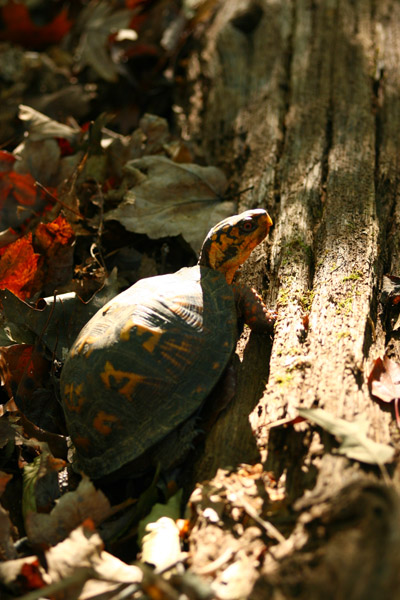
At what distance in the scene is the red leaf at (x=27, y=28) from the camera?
5406mm

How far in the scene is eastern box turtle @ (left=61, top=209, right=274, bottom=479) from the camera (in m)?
2.47

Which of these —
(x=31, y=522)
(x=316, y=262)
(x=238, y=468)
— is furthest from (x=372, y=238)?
(x=31, y=522)

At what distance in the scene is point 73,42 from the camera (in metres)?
5.67

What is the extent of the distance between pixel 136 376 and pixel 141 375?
2cm

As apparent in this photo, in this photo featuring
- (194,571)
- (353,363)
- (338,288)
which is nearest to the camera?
(194,571)

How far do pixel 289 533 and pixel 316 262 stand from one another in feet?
4.96

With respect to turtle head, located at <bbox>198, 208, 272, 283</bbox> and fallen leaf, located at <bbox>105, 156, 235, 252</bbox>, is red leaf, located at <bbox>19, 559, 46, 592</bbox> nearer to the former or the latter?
turtle head, located at <bbox>198, 208, 272, 283</bbox>

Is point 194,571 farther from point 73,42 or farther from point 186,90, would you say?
point 73,42

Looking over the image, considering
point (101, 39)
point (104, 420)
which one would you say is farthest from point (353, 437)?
point (101, 39)

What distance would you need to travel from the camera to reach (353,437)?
2049mm

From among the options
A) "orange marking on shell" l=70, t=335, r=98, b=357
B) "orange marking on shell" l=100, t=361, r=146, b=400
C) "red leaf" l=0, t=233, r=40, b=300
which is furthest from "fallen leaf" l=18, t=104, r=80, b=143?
"orange marking on shell" l=100, t=361, r=146, b=400

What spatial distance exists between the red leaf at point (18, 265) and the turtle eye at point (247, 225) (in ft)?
4.01

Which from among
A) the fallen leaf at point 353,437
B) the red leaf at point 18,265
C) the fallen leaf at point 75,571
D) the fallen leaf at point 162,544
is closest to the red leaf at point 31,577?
the fallen leaf at point 75,571

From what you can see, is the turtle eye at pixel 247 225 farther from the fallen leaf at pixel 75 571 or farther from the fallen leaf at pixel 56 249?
the fallen leaf at pixel 75 571
